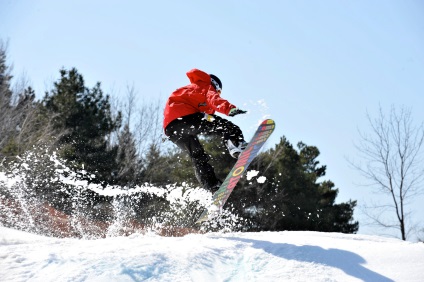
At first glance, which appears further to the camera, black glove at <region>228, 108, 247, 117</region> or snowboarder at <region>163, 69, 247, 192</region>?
snowboarder at <region>163, 69, 247, 192</region>

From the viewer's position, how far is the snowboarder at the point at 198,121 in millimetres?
5234

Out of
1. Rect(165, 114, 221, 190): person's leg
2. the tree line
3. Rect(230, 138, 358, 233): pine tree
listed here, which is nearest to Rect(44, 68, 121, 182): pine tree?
the tree line

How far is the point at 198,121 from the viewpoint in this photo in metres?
5.29

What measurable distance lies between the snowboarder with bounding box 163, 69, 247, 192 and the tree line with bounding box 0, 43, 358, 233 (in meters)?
9.80

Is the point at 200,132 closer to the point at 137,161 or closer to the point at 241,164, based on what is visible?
the point at 241,164

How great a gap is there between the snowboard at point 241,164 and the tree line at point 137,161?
9.90 metres

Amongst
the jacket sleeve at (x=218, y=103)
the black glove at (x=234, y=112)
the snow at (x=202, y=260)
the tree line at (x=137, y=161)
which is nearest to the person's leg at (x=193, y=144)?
the jacket sleeve at (x=218, y=103)

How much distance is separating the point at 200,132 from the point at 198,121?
141 millimetres

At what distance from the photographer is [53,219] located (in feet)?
29.7

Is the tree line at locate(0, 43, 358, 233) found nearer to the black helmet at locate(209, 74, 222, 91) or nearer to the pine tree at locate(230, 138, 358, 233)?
the pine tree at locate(230, 138, 358, 233)

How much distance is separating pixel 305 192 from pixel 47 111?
1116 cm

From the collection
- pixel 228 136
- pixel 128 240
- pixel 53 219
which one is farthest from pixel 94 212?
pixel 128 240

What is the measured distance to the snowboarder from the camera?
523 centimetres

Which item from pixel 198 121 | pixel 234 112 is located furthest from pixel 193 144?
pixel 234 112
